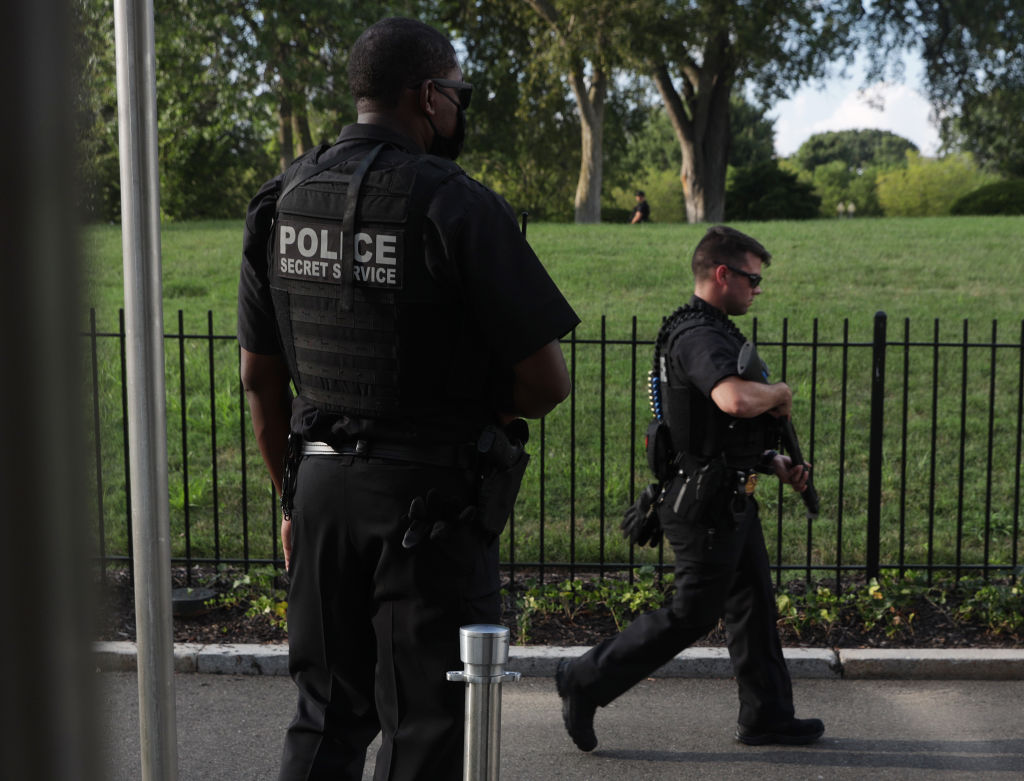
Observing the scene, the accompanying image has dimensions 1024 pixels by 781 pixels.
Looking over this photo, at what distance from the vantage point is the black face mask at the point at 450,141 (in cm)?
274

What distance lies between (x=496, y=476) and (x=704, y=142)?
109 ft

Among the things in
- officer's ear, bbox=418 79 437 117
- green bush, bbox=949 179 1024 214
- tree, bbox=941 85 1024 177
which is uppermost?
tree, bbox=941 85 1024 177

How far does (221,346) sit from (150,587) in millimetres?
9647

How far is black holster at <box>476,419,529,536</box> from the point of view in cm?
258

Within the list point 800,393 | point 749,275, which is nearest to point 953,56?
Result: point 800,393

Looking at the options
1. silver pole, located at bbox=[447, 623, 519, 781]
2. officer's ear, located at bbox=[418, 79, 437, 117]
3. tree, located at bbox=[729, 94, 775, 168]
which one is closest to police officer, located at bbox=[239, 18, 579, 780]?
officer's ear, located at bbox=[418, 79, 437, 117]

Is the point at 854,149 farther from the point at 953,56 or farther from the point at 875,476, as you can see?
the point at 875,476

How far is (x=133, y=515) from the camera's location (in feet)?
4.84

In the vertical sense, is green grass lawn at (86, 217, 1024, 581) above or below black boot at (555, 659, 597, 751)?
above

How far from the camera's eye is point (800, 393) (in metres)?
9.35

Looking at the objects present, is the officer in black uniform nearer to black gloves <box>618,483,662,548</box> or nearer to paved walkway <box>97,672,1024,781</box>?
black gloves <box>618,483,662,548</box>

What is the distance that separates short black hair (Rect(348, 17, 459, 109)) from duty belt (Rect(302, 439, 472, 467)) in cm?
79

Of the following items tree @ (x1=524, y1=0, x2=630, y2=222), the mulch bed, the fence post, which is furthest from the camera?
tree @ (x1=524, y1=0, x2=630, y2=222)

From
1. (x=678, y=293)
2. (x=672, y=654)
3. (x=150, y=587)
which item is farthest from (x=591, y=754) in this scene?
(x=678, y=293)
